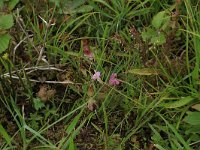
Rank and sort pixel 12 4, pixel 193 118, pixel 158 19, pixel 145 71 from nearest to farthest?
pixel 193 118 < pixel 145 71 < pixel 158 19 < pixel 12 4

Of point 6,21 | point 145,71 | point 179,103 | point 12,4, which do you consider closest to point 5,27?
point 6,21

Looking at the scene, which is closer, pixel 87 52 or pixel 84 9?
pixel 87 52

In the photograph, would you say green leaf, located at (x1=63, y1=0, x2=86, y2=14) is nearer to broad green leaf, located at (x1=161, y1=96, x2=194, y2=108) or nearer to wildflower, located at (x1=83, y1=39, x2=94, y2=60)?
wildflower, located at (x1=83, y1=39, x2=94, y2=60)

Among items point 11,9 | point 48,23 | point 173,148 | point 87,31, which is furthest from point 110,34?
point 173,148

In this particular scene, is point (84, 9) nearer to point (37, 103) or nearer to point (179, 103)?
point (37, 103)

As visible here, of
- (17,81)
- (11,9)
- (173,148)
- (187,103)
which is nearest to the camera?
(173,148)

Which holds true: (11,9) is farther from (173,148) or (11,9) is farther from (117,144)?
(173,148)

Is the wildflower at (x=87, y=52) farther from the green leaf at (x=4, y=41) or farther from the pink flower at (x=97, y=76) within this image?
the green leaf at (x=4, y=41)
